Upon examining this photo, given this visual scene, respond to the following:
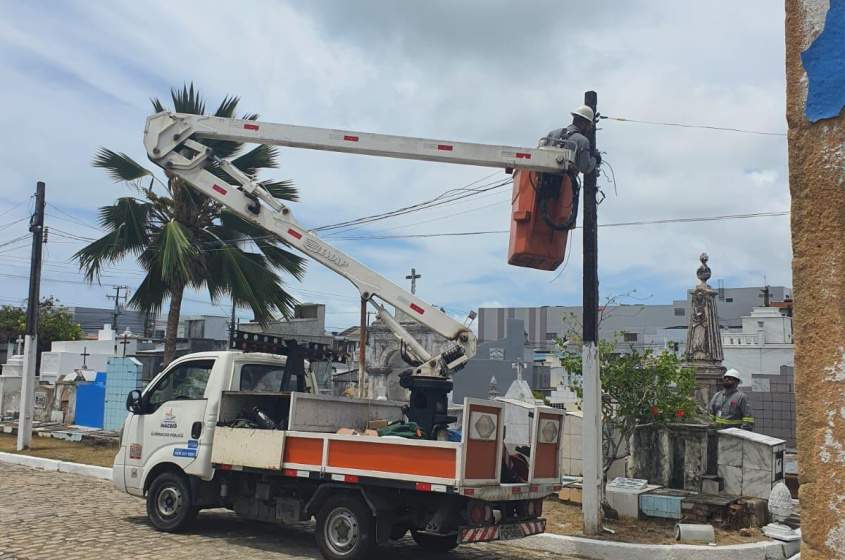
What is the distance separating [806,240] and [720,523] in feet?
24.4

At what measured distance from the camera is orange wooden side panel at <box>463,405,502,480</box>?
23.6 ft

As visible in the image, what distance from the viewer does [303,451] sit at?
8219 millimetres

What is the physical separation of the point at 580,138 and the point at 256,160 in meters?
8.25

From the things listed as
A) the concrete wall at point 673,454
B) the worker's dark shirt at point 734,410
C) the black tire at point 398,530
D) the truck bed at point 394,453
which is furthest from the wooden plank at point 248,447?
the worker's dark shirt at point 734,410

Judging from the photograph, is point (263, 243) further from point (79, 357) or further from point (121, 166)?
point (79, 357)

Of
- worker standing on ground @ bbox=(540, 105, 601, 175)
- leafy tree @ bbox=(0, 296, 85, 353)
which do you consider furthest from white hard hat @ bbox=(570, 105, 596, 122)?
leafy tree @ bbox=(0, 296, 85, 353)

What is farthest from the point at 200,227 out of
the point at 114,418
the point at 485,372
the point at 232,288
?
the point at 485,372

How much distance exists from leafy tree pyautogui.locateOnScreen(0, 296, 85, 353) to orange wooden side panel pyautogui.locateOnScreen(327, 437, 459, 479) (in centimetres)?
3717

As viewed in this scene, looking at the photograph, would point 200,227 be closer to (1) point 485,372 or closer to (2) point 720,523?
(2) point 720,523

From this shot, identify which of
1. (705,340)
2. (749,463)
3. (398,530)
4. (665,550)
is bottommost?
(665,550)

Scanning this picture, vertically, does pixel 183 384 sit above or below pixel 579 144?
below

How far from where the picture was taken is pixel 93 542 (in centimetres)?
855

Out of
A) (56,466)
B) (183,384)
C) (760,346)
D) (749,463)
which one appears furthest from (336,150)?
(760,346)

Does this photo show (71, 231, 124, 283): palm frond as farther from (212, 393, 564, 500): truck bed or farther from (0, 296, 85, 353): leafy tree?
(0, 296, 85, 353): leafy tree
